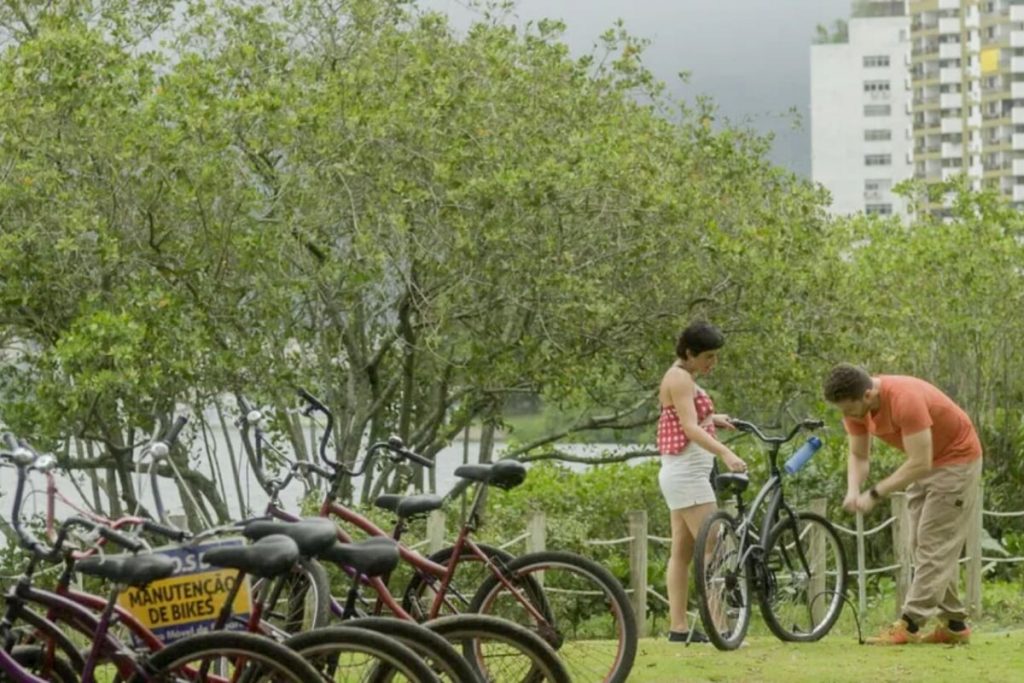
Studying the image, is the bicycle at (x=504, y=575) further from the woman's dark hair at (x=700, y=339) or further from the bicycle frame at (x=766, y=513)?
the bicycle frame at (x=766, y=513)

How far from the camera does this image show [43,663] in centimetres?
663

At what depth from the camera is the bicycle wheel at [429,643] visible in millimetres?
6371

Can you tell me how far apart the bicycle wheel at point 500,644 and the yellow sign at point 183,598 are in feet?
2.27

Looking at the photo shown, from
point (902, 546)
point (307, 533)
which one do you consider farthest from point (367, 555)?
point (902, 546)

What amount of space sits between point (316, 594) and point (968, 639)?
5.35 meters

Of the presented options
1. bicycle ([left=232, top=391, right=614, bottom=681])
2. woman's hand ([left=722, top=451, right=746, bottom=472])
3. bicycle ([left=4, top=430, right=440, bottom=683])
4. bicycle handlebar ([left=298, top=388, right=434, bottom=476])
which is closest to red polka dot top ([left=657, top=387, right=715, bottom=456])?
woman's hand ([left=722, top=451, right=746, bottom=472])

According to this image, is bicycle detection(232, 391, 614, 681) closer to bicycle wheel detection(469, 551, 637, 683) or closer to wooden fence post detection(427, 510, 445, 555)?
bicycle wheel detection(469, 551, 637, 683)

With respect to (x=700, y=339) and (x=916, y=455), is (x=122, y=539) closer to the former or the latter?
(x=700, y=339)

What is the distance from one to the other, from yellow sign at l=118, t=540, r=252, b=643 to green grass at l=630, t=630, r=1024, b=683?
3678 millimetres

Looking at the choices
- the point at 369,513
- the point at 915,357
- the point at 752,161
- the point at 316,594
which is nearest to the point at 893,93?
the point at 915,357

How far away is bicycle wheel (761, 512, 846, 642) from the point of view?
1173 cm

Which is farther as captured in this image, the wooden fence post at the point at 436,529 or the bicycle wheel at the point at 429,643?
the wooden fence post at the point at 436,529

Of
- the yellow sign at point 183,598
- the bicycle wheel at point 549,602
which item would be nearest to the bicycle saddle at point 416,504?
the bicycle wheel at point 549,602

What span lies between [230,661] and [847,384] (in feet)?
18.1
